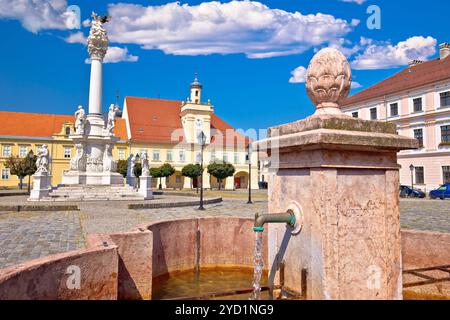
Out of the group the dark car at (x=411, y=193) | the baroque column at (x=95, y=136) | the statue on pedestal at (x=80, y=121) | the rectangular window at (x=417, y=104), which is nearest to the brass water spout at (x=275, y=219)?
the baroque column at (x=95, y=136)

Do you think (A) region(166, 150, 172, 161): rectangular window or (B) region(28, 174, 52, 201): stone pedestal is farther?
(A) region(166, 150, 172, 161): rectangular window

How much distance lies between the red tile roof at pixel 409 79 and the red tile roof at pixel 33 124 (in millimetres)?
36997

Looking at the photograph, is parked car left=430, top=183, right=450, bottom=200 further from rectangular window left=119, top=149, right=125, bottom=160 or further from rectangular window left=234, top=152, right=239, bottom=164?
rectangular window left=119, top=149, right=125, bottom=160

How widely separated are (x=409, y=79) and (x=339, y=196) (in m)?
43.5

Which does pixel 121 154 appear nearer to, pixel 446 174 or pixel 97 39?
pixel 97 39

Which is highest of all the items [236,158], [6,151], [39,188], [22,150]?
[22,150]

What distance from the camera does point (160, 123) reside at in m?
61.1

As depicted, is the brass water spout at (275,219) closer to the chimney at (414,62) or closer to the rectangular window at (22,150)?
the chimney at (414,62)

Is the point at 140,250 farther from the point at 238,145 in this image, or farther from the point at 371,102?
A: the point at 238,145

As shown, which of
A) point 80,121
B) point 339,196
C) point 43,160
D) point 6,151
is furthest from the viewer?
point 6,151

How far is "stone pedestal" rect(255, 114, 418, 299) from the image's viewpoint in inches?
123

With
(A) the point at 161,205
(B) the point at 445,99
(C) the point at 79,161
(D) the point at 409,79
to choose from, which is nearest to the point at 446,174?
(B) the point at 445,99

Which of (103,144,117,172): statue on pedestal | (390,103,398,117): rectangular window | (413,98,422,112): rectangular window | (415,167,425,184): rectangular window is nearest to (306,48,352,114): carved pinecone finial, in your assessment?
(103,144,117,172): statue on pedestal

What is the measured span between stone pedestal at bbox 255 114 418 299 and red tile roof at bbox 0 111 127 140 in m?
56.6
